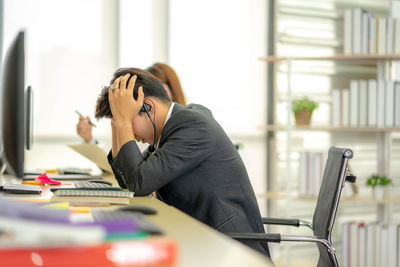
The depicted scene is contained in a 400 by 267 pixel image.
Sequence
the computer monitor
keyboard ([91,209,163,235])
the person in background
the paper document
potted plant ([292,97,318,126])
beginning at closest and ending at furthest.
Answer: keyboard ([91,209,163,235]), the computer monitor, the paper document, the person in background, potted plant ([292,97,318,126])

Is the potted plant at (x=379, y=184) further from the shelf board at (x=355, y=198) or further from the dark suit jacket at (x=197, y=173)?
the dark suit jacket at (x=197, y=173)

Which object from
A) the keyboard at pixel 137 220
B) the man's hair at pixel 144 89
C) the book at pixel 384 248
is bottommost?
the book at pixel 384 248

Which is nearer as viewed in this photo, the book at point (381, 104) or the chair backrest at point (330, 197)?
the chair backrest at point (330, 197)

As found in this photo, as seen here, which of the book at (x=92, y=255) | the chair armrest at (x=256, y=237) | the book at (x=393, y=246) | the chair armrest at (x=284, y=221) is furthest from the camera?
the book at (x=393, y=246)

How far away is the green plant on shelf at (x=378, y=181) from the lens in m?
3.87

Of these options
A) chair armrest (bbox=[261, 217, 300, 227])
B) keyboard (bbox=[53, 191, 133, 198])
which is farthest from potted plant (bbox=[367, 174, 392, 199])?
keyboard (bbox=[53, 191, 133, 198])

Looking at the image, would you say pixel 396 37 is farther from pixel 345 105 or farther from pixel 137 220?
pixel 137 220

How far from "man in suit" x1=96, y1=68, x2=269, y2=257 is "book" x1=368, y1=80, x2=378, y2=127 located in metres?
2.16

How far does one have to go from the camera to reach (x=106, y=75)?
159 inches

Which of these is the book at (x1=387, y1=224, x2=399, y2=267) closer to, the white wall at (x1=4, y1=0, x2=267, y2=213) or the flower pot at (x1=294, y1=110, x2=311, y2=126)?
the flower pot at (x1=294, y1=110, x2=311, y2=126)

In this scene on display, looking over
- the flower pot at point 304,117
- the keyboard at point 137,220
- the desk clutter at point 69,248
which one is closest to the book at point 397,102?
the flower pot at point 304,117

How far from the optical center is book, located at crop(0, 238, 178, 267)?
2.46 ft

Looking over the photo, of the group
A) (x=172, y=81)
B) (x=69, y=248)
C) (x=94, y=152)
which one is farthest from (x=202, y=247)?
(x=172, y=81)

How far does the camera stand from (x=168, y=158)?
182 cm
